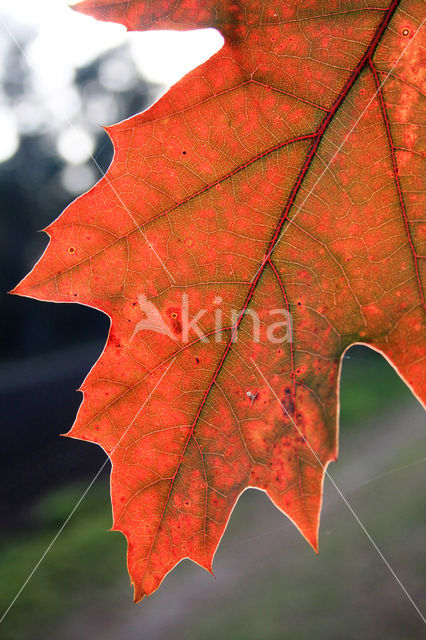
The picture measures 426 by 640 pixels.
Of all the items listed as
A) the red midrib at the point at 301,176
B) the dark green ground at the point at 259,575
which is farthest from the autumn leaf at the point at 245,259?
the dark green ground at the point at 259,575

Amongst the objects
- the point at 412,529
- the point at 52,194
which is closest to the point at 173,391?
the point at 412,529

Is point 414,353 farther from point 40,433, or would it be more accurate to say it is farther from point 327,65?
point 40,433

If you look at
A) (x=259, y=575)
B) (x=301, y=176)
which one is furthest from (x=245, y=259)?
(x=259, y=575)

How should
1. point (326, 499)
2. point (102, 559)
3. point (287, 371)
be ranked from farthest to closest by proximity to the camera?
point (326, 499), point (102, 559), point (287, 371)

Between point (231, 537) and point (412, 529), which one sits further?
point (231, 537)

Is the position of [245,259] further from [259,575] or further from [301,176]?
[259,575]
